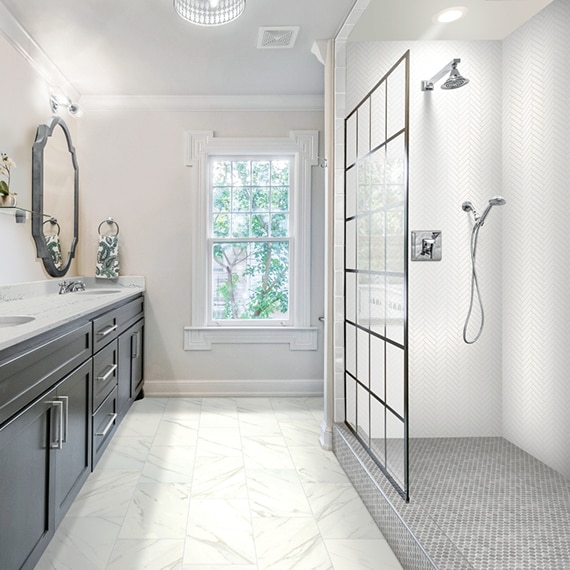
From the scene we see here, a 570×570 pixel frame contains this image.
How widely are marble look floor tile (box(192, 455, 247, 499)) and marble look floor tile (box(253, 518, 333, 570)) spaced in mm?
281

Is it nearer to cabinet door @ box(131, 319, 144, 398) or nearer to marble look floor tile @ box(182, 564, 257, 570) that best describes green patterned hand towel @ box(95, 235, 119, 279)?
cabinet door @ box(131, 319, 144, 398)

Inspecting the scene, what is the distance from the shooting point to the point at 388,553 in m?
1.71

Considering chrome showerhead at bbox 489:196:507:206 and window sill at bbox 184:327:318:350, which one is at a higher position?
chrome showerhead at bbox 489:196:507:206

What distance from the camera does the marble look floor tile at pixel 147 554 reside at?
162cm

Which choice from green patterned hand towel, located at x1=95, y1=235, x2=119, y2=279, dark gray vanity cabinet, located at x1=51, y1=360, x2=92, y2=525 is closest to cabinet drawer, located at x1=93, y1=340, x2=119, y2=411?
dark gray vanity cabinet, located at x1=51, y1=360, x2=92, y2=525

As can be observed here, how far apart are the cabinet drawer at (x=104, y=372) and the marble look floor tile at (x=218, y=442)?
64 cm

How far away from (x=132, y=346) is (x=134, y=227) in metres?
1.03

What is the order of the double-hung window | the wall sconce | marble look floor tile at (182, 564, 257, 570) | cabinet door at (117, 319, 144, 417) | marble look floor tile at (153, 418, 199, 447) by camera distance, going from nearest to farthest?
marble look floor tile at (182, 564, 257, 570) → marble look floor tile at (153, 418, 199, 447) → cabinet door at (117, 319, 144, 417) → the wall sconce → the double-hung window

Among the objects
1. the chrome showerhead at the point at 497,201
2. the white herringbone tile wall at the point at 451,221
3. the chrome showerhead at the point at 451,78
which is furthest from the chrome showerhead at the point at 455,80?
the chrome showerhead at the point at 497,201

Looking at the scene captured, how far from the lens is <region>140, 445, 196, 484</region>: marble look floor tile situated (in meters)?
2.31

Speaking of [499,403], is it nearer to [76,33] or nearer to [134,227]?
[134,227]

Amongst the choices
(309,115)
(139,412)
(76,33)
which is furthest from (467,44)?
(139,412)

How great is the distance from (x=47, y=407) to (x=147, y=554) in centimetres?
66

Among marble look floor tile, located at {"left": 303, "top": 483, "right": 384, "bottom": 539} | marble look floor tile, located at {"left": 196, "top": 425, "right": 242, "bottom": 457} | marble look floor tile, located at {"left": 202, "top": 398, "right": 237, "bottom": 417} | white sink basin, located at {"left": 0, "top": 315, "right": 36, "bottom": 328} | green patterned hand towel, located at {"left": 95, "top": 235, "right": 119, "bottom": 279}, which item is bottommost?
marble look floor tile, located at {"left": 303, "top": 483, "right": 384, "bottom": 539}
